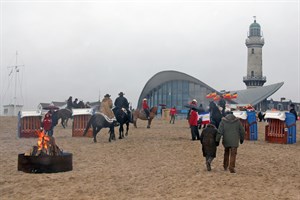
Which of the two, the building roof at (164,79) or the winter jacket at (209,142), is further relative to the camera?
the building roof at (164,79)

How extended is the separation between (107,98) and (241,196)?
933 cm

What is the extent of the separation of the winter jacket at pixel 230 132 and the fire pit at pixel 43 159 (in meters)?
3.85

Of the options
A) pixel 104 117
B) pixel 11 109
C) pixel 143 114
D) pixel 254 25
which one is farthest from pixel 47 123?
pixel 254 25

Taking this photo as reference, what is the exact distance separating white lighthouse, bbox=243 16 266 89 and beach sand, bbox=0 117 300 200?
233 feet

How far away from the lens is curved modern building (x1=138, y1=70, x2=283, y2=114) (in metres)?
64.5

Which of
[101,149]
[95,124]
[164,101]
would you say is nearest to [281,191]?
[101,149]

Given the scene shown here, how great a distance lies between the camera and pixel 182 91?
66188 millimetres

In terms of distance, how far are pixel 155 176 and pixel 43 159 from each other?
8.73 ft

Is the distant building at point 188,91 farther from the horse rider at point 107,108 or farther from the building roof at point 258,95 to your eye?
the horse rider at point 107,108

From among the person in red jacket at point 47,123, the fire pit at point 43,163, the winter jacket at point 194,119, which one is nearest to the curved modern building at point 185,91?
the winter jacket at point 194,119

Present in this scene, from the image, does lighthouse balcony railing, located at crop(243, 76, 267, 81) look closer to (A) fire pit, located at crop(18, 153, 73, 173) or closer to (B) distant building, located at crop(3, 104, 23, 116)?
(B) distant building, located at crop(3, 104, 23, 116)

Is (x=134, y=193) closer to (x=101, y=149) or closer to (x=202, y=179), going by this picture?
(x=202, y=179)

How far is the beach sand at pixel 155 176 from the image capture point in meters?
7.48

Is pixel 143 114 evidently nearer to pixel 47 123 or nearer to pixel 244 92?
pixel 47 123
